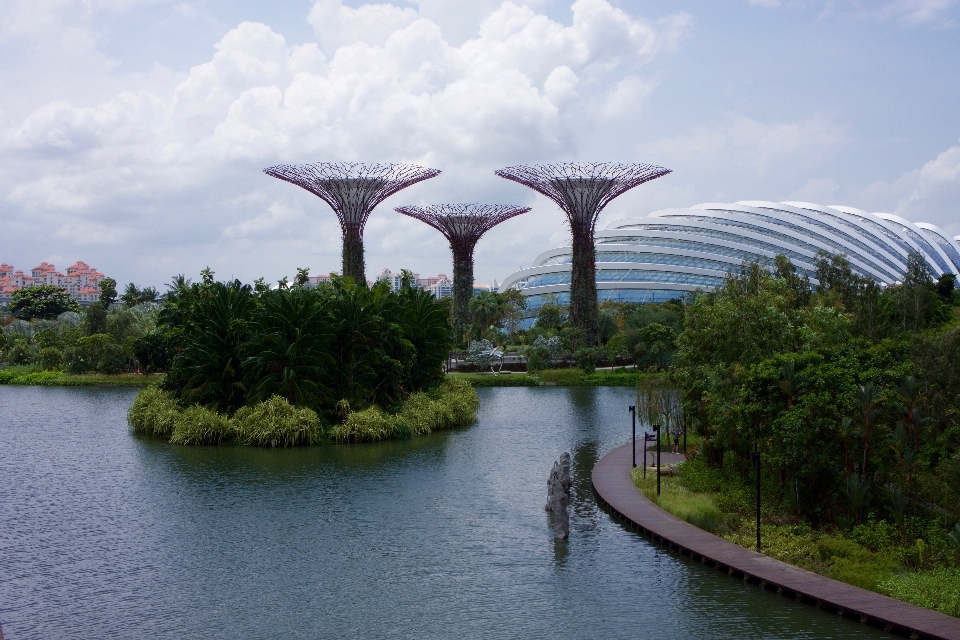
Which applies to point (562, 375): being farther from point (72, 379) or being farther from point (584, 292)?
point (72, 379)

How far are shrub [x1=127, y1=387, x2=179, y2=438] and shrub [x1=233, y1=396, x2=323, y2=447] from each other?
154 inches

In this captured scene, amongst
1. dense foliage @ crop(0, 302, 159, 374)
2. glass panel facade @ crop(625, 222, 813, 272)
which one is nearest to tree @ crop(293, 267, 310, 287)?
dense foliage @ crop(0, 302, 159, 374)

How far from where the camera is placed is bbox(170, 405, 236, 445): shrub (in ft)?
128

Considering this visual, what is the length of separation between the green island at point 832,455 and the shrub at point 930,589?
3 centimetres

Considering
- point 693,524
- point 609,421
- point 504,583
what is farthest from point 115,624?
point 609,421

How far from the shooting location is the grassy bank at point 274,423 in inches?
1508

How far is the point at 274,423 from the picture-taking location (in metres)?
38.2

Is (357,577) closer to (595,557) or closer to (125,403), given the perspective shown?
(595,557)

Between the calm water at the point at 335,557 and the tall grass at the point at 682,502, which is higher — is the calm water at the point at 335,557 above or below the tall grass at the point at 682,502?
below

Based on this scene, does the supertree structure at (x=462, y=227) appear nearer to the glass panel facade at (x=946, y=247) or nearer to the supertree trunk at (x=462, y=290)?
the supertree trunk at (x=462, y=290)

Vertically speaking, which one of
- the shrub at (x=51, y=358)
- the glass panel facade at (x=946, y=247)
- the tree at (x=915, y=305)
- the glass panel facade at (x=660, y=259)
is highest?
the glass panel facade at (x=946, y=247)

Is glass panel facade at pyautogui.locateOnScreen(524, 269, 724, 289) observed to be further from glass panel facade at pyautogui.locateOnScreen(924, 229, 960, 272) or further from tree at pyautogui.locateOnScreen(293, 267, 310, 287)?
tree at pyautogui.locateOnScreen(293, 267, 310, 287)

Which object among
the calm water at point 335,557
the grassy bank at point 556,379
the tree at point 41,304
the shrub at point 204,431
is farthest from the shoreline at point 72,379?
the tree at point 41,304

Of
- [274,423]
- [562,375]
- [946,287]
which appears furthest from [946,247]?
[274,423]
